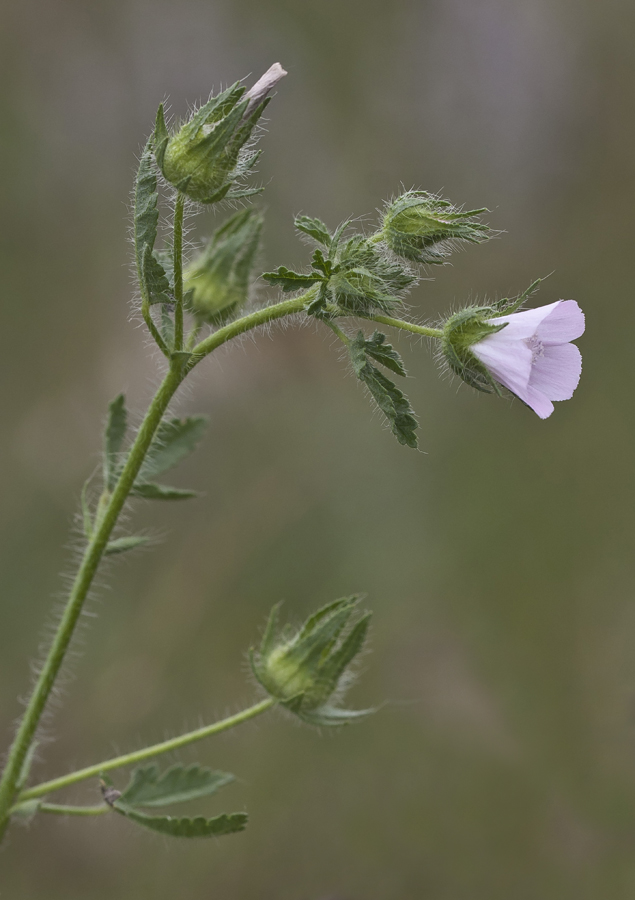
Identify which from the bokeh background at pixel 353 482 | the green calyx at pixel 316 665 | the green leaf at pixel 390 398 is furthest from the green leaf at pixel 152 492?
the bokeh background at pixel 353 482

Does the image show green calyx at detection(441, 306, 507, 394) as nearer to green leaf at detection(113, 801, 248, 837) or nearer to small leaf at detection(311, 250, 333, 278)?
small leaf at detection(311, 250, 333, 278)

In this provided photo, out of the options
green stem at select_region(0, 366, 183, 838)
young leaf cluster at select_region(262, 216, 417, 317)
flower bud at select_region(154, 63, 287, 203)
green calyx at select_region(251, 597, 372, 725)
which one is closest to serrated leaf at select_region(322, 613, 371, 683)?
green calyx at select_region(251, 597, 372, 725)

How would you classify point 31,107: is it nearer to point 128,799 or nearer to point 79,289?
point 79,289

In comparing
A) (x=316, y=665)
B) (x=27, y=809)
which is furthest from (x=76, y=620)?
(x=316, y=665)

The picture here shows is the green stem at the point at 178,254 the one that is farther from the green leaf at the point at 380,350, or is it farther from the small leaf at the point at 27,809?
the small leaf at the point at 27,809

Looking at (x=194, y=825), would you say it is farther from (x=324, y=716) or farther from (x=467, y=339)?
(x=467, y=339)

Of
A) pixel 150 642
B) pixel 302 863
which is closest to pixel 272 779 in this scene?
pixel 302 863
